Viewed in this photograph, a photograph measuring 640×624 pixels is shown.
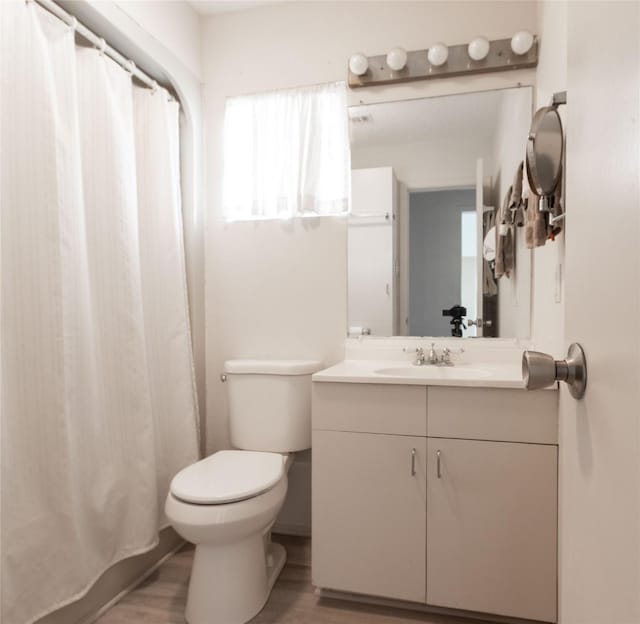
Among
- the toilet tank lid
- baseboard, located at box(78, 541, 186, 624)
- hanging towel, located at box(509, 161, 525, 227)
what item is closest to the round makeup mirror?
hanging towel, located at box(509, 161, 525, 227)

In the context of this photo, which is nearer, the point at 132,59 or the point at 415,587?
the point at 415,587

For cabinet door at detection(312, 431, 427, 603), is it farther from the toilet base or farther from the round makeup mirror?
the round makeup mirror

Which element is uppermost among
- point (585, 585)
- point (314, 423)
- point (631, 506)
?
point (631, 506)

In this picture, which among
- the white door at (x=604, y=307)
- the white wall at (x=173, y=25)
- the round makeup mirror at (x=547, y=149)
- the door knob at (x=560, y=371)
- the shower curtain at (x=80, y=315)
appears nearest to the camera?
the white door at (x=604, y=307)

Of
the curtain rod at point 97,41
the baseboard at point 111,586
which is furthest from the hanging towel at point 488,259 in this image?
the baseboard at point 111,586

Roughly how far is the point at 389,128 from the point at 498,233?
69cm

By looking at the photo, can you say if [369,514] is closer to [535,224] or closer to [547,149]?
[535,224]

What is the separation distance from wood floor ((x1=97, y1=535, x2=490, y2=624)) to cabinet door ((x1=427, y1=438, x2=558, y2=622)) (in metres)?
0.17

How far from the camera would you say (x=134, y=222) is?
1666 millimetres

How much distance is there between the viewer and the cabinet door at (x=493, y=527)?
55.6 inches

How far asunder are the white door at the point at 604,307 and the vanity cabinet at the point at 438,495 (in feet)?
2.87

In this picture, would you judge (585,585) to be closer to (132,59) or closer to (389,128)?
(389,128)

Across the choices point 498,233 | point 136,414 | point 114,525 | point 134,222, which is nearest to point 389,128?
point 498,233

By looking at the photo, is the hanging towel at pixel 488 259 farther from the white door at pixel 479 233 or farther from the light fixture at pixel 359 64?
the light fixture at pixel 359 64
